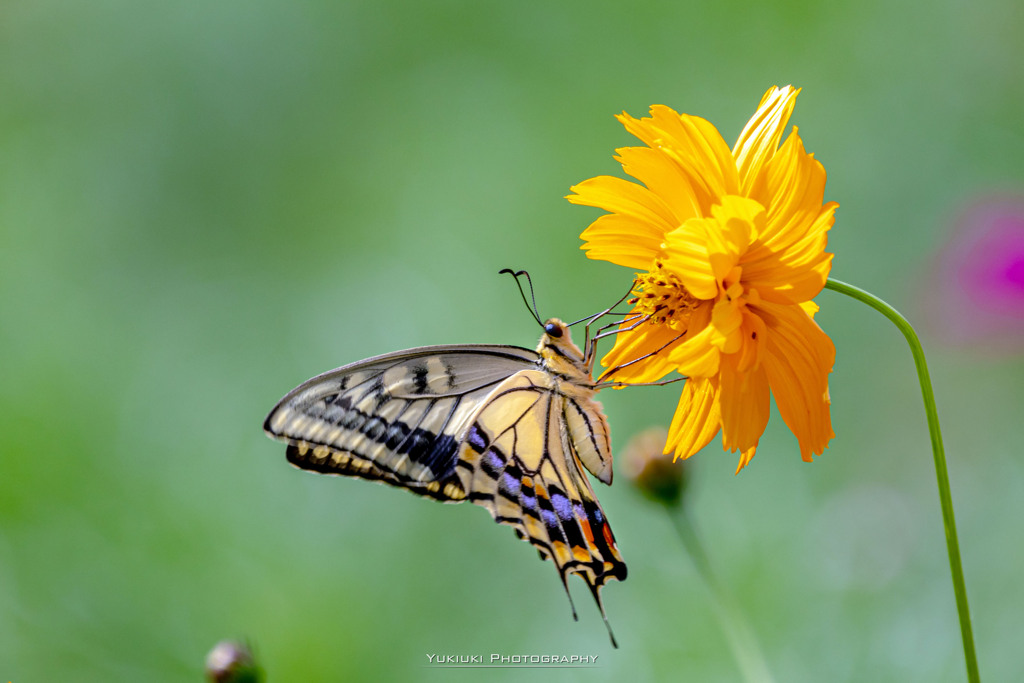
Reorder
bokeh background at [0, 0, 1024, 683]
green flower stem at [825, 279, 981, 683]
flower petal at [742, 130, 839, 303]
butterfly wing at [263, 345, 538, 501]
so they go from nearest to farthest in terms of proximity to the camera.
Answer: green flower stem at [825, 279, 981, 683]
flower petal at [742, 130, 839, 303]
butterfly wing at [263, 345, 538, 501]
bokeh background at [0, 0, 1024, 683]

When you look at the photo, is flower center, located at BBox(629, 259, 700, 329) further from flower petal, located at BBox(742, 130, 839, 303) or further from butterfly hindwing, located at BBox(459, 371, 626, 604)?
butterfly hindwing, located at BBox(459, 371, 626, 604)

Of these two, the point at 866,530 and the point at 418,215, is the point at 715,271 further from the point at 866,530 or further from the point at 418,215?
the point at 418,215

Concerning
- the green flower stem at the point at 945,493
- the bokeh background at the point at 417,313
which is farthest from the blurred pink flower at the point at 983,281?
the green flower stem at the point at 945,493

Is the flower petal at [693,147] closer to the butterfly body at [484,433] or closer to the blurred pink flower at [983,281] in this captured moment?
the butterfly body at [484,433]

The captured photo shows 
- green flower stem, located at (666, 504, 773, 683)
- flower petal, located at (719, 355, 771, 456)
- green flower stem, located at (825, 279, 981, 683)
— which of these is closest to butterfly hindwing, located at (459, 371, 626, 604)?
green flower stem, located at (666, 504, 773, 683)

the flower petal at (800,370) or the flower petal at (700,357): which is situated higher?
the flower petal at (700,357)

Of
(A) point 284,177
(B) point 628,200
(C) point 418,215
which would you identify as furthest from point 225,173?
(B) point 628,200
